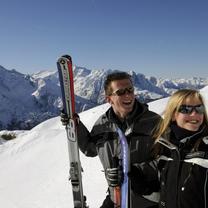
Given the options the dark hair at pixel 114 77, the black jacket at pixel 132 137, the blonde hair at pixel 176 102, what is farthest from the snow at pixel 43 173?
the blonde hair at pixel 176 102

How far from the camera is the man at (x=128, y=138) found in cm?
369

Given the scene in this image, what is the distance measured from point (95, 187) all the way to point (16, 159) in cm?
729

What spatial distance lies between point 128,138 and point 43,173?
377 inches

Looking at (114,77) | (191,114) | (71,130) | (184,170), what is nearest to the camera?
(184,170)

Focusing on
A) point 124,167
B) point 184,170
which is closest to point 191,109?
point 184,170

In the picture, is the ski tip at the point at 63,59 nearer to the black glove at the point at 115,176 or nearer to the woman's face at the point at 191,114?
the black glove at the point at 115,176

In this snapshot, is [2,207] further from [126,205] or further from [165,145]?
[165,145]

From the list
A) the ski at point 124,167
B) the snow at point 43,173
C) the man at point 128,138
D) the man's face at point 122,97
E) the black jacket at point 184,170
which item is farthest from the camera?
the snow at point 43,173

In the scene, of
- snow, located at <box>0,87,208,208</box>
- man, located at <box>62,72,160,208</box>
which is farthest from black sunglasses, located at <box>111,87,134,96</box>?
snow, located at <box>0,87,208,208</box>

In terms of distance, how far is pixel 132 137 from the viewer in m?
4.01

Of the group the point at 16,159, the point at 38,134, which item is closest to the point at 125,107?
the point at 16,159

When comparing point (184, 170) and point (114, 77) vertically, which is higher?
point (114, 77)

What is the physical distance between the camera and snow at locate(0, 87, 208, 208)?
10164 millimetres

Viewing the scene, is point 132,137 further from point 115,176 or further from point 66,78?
point 66,78
